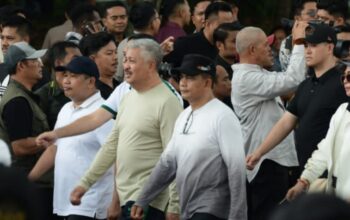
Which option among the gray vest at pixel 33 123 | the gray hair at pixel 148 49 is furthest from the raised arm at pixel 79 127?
the gray vest at pixel 33 123

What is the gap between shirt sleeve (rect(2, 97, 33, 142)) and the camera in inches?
356

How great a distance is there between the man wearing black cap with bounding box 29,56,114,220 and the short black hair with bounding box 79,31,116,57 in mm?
1011

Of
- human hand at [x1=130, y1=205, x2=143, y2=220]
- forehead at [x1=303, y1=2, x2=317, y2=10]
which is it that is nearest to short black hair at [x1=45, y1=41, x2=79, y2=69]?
human hand at [x1=130, y1=205, x2=143, y2=220]

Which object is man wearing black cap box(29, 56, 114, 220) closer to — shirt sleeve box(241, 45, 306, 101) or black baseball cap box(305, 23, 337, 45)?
shirt sleeve box(241, 45, 306, 101)

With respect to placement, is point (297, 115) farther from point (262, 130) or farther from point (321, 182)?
point (321, 182)

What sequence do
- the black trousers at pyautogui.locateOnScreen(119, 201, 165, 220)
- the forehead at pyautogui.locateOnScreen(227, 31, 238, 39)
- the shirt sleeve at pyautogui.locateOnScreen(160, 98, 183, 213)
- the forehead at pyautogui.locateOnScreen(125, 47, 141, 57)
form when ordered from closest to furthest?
the shirt sleeve at pyautogui.locateOnScreen(160, 98, 183, 213) → the black trousers at pyautogui.locateOnScreen(119, 201, 165, 220) → the forehead at pyautogui.locateOnScreen(125, 47, 141, 57) → the forehead at pyautogui.locateOnScreen(227, 31, 238, 39)

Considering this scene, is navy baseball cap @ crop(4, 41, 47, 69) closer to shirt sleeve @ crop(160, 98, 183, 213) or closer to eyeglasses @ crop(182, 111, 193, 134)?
shirt sleeve @ crop(160, 98, 183, 213)

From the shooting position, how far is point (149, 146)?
8.10 meters

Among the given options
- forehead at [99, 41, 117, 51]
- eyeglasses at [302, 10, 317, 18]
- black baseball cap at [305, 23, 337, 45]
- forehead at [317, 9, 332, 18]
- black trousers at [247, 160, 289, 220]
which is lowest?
black trousers at [247, 160, 289, 220]

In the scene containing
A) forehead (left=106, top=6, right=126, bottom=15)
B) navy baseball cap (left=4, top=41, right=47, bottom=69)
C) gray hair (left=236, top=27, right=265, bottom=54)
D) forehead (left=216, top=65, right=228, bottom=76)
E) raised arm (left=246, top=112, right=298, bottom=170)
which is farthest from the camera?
forehead (left=106, top=6, right=126, bottom=15)

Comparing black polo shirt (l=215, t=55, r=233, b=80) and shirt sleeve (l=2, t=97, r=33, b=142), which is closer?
shirt sleeve (l=2, t=97, r=33, b=142)

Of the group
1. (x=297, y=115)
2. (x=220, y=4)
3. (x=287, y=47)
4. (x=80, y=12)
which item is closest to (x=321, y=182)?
(x=297, y=115)

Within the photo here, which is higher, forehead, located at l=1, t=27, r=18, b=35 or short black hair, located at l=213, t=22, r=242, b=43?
short black hair, located at l=213, t=22, r=242, b=43

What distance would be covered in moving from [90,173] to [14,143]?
1057 millimetres
